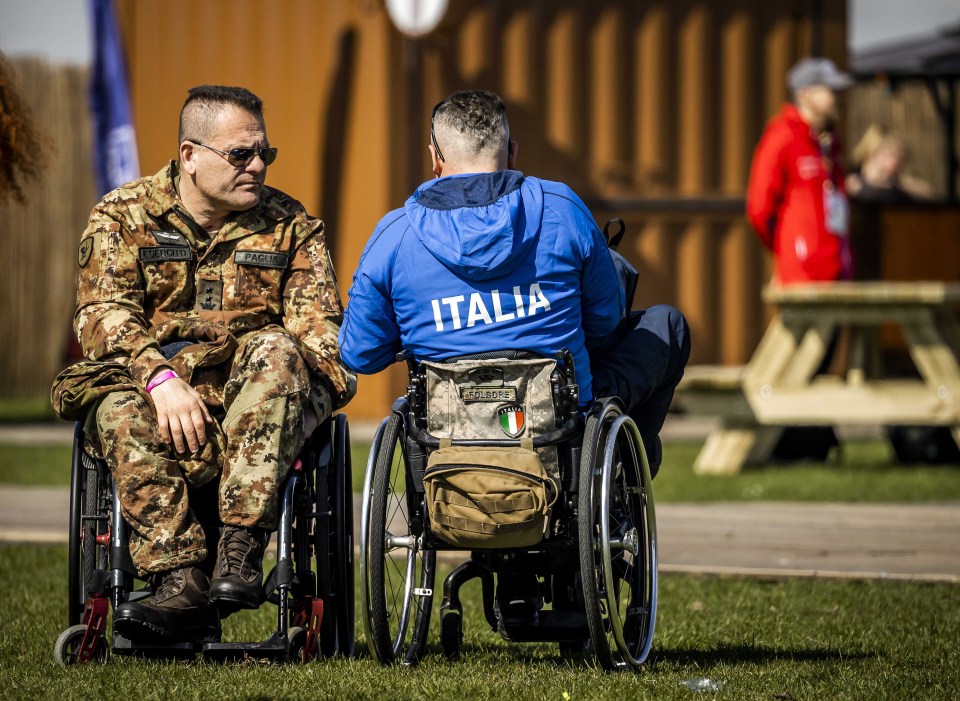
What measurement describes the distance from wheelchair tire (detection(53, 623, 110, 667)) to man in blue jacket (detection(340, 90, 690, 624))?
1.01 m

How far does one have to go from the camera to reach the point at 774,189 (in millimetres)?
9719

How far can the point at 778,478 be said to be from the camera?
9.24 meters

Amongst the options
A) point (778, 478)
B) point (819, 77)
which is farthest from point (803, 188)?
point (778, 478)

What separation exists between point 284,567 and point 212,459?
13.8 inches

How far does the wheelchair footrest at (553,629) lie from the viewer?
169 inches

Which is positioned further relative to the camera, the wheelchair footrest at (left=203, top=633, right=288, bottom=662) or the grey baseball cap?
the grey baseball cap

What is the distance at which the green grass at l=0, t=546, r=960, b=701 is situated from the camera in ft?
13.0

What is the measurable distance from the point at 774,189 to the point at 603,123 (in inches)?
118

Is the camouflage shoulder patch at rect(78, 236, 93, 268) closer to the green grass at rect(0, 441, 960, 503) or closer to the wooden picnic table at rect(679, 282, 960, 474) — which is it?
the green grass at rect(0, 441, 960, 503)

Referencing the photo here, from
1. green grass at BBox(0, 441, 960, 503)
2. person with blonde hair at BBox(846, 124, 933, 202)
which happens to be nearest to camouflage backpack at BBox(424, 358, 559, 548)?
green grass at BBox(0, 441, 960, 503)

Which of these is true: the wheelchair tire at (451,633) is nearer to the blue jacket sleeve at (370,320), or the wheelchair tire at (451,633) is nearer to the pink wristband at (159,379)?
the blue jacket sleeve at (370,320)

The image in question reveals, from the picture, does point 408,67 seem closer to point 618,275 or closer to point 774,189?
point 774,189

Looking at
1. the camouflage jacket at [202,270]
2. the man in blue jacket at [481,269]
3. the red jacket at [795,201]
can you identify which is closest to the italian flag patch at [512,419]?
→ the man in blue jacket at [481,269]

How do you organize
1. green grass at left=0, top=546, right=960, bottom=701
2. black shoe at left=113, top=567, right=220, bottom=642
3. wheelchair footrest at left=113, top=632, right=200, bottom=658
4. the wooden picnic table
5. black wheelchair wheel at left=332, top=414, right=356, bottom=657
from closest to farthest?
1. green grass at left=0, top=546, right=960, bottom=701
2. black shoe at left=113, top=567, right=220, bottom=642
3. wheelchair footrest at left=113, top=632, right=200, bottom=658
4. black wheelchair wheel at left=332, top=414, right=356, bottom=657
5. the wooden picnic table
